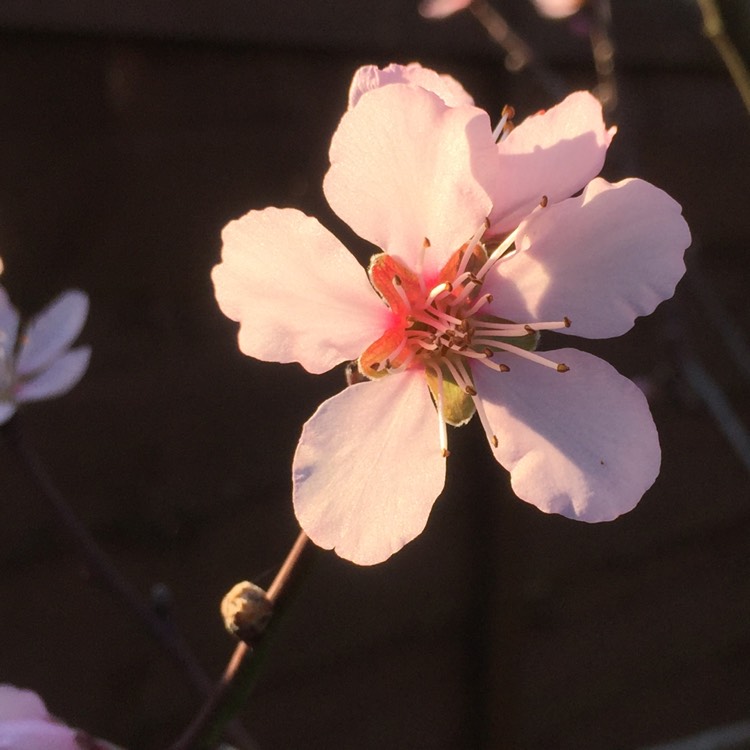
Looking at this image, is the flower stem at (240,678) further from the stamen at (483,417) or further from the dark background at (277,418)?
the dark background at (277,418)

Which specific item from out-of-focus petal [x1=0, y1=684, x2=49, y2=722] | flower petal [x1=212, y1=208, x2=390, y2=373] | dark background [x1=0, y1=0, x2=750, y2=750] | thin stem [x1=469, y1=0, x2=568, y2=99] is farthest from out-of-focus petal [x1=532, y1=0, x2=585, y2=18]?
out-of-focus petal [x1=0, y1=684, x2=49, y2=722]

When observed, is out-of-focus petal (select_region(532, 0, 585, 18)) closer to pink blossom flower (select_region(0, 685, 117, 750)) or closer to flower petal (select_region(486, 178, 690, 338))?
flower petal (select_region(486, 178, 690, 338))

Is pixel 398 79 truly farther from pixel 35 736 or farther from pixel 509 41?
pixel 509 41

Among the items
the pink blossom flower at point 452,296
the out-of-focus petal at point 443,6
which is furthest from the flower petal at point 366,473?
the out-of-focus petal at point 443,6

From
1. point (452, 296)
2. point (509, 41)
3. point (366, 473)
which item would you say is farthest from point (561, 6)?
point (366, 473)

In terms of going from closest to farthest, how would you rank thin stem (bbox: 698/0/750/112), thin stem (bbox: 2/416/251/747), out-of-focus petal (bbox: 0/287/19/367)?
1. thin stem (bbox: 698/0/750/112)
2. thin stem (bbox: 2/416/251/747)
3. out-of-focus petal (bbox: 0/287/19/367)

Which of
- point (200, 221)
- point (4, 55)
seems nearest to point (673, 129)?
point (200, 221)
